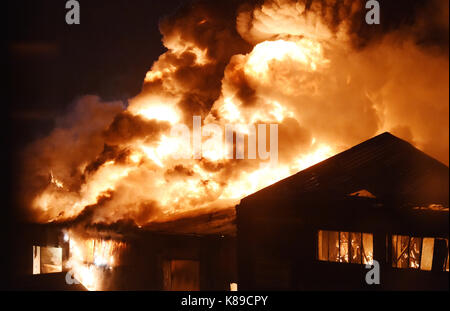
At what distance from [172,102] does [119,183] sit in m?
6.05

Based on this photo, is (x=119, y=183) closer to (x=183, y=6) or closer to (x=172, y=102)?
(x=172, y=102)

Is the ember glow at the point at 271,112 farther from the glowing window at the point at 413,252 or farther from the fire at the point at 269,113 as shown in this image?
the glowing window at the point at 413,252

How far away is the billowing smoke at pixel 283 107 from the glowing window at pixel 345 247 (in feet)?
25.0

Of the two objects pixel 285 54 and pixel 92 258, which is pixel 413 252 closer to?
pixel 285 54

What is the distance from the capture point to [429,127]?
2031cm

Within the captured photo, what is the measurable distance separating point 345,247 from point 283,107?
35.6 ft

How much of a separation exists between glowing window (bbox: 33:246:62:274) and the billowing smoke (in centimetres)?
187

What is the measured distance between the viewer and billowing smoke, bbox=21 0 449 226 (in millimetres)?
21469

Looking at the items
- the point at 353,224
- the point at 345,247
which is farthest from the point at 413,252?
the point at 345,247

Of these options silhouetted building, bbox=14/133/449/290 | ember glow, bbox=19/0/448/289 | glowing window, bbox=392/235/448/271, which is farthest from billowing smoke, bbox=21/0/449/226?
glowing window, bbox=392/235/448/271

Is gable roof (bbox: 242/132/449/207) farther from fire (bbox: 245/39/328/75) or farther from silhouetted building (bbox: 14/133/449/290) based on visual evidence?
fire (bbox: 245/39/328/75)

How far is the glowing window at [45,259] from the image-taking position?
906 inches
